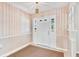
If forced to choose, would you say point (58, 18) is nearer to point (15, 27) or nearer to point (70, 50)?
point (70, 50)

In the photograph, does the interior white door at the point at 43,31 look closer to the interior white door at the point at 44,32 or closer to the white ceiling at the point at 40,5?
the interior white door at the point at 44,32

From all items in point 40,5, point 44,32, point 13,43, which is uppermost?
point 40,5

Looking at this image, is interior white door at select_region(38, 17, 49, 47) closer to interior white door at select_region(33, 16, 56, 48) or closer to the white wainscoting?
interior white door at select_region(33, 16, 56, 48)

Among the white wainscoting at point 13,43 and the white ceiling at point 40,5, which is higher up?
the white ceiling at point 40,5

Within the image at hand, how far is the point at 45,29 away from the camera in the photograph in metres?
1.15

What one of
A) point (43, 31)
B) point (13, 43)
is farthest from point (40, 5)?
point (13, 43)

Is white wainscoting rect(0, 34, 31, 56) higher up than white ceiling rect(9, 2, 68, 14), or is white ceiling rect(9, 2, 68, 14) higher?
white ceiling rect(9, 2, 68, 14)

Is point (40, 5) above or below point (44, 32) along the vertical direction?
above

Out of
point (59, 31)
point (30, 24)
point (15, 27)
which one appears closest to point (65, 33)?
point (59, 31)

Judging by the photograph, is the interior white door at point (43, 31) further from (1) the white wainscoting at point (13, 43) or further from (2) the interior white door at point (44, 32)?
(1) the white wainscoting at point (13, 43)

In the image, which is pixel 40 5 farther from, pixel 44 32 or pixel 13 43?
pixel 13 43

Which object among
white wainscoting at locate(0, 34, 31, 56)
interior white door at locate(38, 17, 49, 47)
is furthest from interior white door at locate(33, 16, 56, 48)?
white wainscoting at locate(0, 34, 31, 56)

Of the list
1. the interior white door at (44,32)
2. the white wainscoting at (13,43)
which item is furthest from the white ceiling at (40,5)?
the white wainscoting at (13,43)

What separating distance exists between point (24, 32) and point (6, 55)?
12.9 inches
